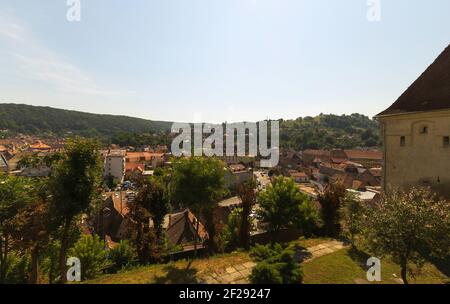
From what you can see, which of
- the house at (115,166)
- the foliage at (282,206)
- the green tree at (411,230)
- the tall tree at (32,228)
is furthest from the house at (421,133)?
the house at (115,166)

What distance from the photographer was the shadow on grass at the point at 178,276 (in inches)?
379

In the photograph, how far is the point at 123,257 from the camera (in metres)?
13.6

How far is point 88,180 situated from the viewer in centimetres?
940

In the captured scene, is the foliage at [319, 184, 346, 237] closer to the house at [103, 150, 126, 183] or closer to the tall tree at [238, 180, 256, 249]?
the tall tree at [238, 180, 256, 249]

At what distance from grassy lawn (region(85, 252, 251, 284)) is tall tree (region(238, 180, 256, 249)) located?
160cm

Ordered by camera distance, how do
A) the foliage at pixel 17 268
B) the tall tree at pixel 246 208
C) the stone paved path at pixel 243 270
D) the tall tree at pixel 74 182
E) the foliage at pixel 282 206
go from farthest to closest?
the foliage at pixel 282 206 → the tall tree at pixel 246 208 → the foliage at pixel 17 268 → the stone paved path at pixel 243 270 → the tall tree at pixel 74 182

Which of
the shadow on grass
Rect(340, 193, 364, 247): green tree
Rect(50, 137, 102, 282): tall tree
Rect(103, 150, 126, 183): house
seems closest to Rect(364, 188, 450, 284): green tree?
A: Rect(340, 193, 364, 247): green tree

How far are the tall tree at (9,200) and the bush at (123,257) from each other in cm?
459

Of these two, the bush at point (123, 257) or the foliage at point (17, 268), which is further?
the bush at point (123, 257)

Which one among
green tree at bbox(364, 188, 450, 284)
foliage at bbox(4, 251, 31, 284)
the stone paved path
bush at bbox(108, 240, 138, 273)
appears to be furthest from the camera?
bush at bbox(108, 240, 138, 273)

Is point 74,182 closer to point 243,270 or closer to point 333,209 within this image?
point 243,270

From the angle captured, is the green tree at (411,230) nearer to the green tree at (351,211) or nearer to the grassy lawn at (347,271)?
the grassy lawn at (347,271)

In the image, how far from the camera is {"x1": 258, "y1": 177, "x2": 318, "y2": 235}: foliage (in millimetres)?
14719

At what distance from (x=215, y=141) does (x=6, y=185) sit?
10844cm
